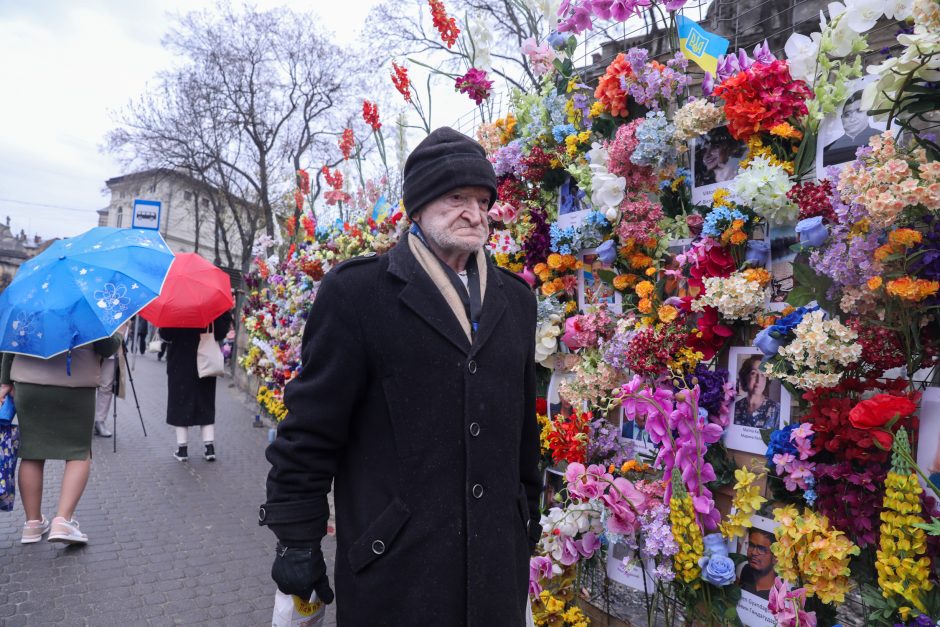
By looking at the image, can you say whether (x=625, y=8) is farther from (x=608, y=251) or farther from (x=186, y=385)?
(x=186, y=385)

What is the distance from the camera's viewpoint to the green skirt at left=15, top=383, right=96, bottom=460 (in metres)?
4.42

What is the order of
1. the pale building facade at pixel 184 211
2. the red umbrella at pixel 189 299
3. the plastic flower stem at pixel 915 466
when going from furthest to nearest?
1. the pale building facade at pixel 184 211
2. the red umbrella at pixel 189 299
3. the plastic flower stem at pixel 915 466

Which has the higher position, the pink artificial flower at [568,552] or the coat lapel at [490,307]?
the coat lapel at [490,307]

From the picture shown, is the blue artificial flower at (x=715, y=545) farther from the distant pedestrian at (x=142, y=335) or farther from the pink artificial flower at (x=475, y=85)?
the distant pedestrian at (x=142, y=335)

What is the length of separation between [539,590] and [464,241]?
5.80ft

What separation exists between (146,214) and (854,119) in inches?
334

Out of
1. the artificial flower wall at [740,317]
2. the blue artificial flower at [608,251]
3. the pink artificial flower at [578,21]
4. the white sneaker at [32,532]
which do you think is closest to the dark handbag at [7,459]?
the white sneaker at [32,532]

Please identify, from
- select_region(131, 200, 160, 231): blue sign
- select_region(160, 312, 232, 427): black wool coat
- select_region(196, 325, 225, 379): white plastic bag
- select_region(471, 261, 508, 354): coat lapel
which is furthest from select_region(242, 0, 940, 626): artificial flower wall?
select_region(131, 200, 160, 231): blue sign

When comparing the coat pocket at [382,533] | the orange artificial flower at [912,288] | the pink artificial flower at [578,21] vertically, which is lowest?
the coat pocket at [382,533]

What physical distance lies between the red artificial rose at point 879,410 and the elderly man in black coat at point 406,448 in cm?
95

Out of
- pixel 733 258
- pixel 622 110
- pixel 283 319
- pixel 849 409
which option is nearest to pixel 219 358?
pixel 283 319

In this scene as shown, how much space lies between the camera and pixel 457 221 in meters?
2.13

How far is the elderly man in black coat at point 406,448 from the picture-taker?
6.25 feet

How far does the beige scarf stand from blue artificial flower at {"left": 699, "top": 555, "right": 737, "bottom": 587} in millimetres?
1171
